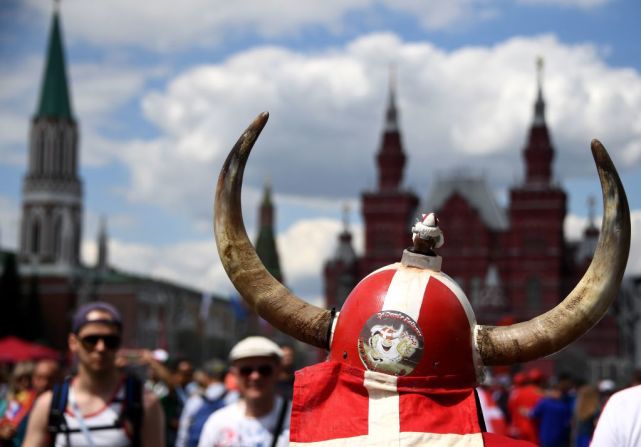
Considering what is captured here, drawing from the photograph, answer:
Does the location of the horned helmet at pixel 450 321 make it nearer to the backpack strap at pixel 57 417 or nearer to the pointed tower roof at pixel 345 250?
the backpack strap at pixel 57 417

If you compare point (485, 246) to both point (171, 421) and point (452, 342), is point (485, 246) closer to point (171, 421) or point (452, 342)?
point (171, 421)

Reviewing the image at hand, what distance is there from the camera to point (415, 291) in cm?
246

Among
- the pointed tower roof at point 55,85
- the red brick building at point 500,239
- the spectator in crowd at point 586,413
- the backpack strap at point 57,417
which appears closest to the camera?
the backpack strap at point 57,417

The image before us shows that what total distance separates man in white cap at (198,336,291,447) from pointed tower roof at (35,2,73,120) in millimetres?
84900

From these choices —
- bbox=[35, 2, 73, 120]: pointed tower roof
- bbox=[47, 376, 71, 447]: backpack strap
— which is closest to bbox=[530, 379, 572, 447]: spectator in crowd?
bbox=[47, 376, 71, 447]: backpack strap

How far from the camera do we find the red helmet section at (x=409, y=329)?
240 cm

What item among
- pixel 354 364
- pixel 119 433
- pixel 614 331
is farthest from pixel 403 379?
pixel 614 331

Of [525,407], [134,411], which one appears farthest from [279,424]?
[525,407]

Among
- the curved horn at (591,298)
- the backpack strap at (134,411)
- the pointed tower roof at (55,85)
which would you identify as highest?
the pointed tower roof at (55,85)

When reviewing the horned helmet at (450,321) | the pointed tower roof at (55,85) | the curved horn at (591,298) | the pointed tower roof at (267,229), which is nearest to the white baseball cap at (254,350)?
the horned helmet at (450,321)

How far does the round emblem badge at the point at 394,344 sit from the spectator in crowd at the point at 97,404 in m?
2.18

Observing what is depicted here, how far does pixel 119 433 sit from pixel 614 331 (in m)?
70.1

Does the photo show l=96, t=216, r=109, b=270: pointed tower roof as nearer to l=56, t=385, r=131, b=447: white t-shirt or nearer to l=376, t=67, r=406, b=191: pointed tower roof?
l=376, t=67, r=406, b=191: pointed tower roof

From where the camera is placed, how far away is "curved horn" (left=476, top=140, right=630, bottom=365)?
7.95 ft
